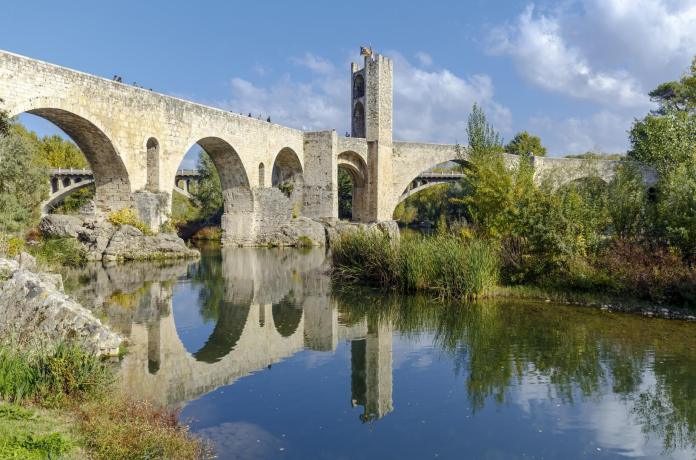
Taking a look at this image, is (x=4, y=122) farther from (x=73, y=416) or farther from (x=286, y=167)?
(x=286, y=167)

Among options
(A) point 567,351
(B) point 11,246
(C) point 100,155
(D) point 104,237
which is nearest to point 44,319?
(A) point 567,351

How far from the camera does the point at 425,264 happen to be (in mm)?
12383

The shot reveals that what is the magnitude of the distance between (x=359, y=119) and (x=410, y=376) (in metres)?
29.9

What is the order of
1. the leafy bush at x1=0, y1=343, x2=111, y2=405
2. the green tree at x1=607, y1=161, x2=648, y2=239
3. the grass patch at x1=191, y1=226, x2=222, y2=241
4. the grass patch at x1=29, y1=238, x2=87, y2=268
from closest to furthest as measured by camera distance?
the leafy bush at x1=0, y1=343, x2=111, y2=405 → the green tree at x1=607, y1=161, x2=648, y2=239 → the grass patch at x1=29, y1=238, x2=87, y2=268 → the grass patch at x1=191, y1=226, x2=222, y2=241

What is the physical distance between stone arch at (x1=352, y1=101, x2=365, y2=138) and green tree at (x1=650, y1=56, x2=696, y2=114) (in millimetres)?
16499

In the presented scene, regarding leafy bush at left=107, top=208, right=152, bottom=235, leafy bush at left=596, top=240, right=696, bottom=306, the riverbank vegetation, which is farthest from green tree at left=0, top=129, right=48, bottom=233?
leafy bush at left=596, top=240, right=696, bottom=306

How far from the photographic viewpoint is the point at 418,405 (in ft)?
20.6

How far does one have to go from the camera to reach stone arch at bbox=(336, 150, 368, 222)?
3350 centimetres

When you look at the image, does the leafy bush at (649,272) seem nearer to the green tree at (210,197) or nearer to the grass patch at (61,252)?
the grass patch at (61,252)

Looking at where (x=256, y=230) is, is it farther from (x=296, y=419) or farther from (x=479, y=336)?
(x=296, y=419)

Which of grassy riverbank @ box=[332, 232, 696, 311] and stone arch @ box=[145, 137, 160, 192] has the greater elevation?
stone arch @ box=[145, 137, 160, 192]

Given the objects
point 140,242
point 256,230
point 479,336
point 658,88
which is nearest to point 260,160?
point 256,230

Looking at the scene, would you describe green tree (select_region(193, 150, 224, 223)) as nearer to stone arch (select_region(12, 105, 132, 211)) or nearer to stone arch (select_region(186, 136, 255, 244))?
stone arch (select_region(186, 136, 255, 244))

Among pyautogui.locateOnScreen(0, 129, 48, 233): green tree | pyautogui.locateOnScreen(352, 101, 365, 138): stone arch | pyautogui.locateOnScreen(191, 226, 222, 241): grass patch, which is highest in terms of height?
pyautogui.locateOnScreen(352, 101, 365, 138): stone arch
